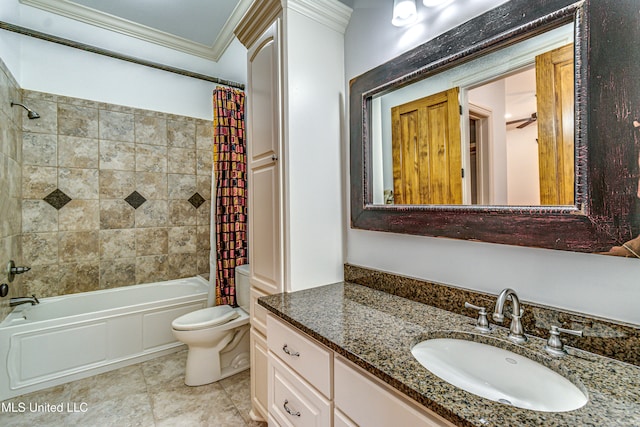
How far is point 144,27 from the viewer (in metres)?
2.79

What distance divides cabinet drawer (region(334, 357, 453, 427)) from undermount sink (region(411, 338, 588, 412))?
17 centimetres

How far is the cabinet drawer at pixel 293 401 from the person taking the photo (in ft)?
3.11

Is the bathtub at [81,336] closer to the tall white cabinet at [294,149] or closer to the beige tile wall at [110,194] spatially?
the beige tile wall at [110,194]

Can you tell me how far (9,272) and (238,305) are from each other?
1.65m

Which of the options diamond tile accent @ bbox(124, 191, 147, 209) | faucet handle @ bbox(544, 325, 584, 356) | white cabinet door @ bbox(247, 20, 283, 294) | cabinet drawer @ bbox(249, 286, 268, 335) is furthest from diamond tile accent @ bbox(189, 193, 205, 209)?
faucet handle @ bbox(544, 325, 584, 356)

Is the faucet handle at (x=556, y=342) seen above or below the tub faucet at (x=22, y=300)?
above

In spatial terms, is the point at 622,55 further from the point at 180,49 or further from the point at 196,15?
the point at 180,49

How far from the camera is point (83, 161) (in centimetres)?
263

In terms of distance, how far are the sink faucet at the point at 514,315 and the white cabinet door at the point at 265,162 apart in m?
0.94

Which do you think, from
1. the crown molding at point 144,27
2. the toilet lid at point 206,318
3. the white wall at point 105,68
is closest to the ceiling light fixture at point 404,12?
the crown molding at point 144,27

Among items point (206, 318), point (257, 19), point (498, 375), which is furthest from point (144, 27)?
point (498, 375)

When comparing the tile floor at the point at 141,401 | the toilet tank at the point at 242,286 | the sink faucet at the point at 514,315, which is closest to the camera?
the sink faucet at the point at 514,315

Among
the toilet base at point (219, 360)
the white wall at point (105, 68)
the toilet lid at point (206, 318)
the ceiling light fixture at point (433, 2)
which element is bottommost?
the toilet base at point (219, 360)

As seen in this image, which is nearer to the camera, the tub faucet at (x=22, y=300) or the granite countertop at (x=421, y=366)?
the granite countertop at (x=421, y=366)
